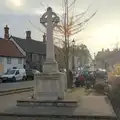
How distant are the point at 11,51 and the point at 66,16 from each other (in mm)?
38022

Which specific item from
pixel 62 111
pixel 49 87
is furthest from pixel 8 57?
pixel 62 111

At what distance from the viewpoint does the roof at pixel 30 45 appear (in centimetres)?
7753

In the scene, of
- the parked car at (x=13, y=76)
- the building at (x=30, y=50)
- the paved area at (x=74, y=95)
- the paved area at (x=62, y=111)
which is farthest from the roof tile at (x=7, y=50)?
the paved area at (x=62, y=111)

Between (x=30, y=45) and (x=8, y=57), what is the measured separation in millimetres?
20275

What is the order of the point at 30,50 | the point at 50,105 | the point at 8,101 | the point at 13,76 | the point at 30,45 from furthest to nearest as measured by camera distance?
the point at 30,45 → the point at 30,50 → the point at 13,76 → the point at 8,101 → the point at 50,105

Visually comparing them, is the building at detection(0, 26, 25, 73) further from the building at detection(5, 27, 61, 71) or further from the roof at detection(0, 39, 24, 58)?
the building at detection(5, 27, 61, 71)

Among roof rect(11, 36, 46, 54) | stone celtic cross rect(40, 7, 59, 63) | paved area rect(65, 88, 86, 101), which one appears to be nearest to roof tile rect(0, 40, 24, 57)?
roof rect(11, 36, 46, 54)

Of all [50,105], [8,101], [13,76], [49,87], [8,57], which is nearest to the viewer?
[50,105]

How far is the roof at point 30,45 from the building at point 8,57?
5945mm

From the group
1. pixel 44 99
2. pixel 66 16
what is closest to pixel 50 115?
pixel 44 99

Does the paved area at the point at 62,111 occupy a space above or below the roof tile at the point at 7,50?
below

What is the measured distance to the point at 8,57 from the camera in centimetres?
6356

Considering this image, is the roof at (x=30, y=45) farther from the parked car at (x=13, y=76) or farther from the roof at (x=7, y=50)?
the parked car at (x=13, y=76)

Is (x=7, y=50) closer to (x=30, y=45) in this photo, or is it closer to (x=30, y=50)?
(x=30, y=50)
